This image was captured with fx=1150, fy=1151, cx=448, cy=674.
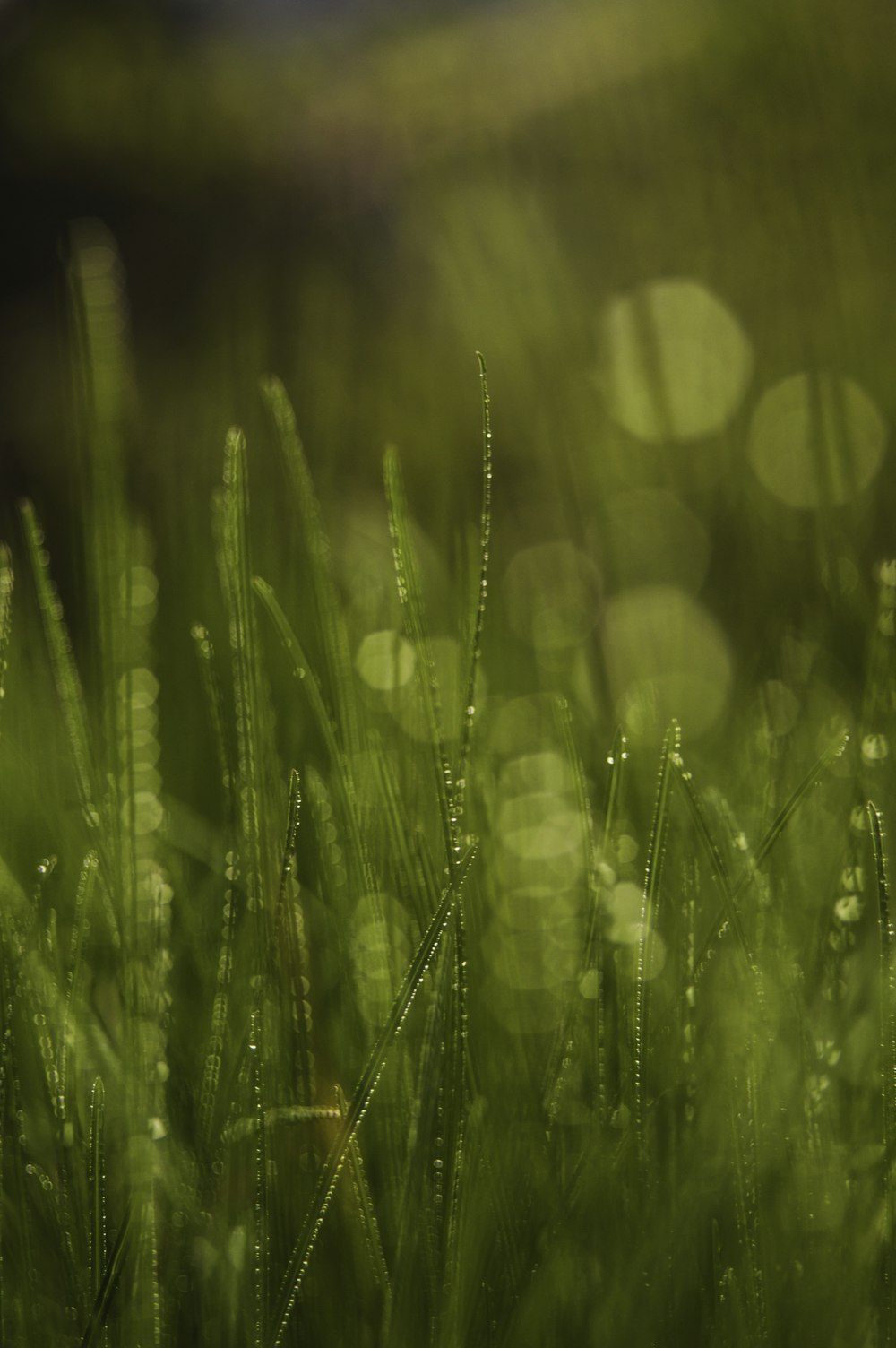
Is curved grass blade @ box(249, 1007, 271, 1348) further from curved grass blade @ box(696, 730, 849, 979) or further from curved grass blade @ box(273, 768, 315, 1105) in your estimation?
curved grass blade @ box(696, 730, 849, 979)

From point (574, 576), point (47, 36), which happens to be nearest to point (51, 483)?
point (47, 36)

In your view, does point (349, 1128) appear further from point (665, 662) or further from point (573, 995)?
point (665, 662)

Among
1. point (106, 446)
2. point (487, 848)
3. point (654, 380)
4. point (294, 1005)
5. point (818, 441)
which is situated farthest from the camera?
point (654, 380)

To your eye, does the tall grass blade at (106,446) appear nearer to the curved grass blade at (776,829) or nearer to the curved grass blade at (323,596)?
the curved grass blade at (323,596)

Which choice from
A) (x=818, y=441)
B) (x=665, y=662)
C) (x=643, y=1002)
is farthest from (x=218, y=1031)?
(x=665, y=662)

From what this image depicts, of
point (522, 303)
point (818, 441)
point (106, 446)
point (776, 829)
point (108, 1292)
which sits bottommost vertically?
point (108, 1292)

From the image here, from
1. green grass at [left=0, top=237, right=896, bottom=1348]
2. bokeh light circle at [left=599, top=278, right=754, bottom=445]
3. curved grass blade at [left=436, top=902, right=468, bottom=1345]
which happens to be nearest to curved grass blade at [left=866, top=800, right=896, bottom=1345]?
green grass at [left=0, top=237, right=896, bottom=1348]

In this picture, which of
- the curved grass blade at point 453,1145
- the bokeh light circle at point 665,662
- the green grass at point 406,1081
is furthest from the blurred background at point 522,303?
the curved grass blade at point 453,1145
